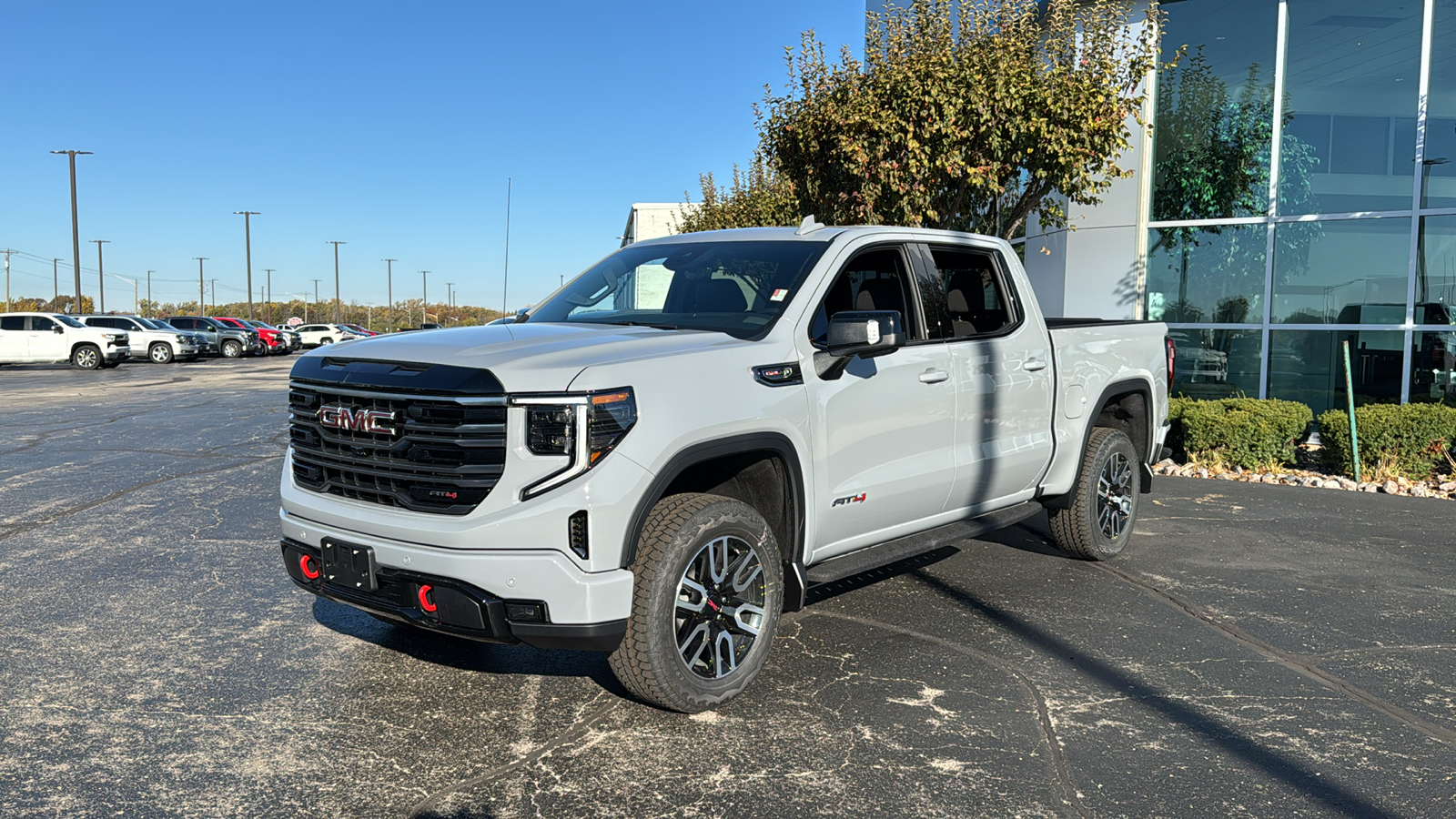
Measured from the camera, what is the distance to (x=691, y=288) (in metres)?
5.20

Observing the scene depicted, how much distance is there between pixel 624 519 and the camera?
3.75 m

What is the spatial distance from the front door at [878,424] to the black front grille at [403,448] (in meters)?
1.43

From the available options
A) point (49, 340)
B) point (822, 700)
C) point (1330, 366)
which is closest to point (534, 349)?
point (822, 700)

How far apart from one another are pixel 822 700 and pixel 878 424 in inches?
48.9

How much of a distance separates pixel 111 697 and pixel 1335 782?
15.2ft

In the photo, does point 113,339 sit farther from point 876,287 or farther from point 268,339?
point 876,287

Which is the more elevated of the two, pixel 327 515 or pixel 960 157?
pixel 960 157

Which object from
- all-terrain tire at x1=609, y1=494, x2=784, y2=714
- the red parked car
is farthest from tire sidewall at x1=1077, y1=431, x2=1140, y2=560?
the red parked car

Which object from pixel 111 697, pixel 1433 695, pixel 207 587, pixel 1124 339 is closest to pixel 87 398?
pixel 207 587

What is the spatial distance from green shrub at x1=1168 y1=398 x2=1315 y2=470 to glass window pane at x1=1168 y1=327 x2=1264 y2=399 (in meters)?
2.55

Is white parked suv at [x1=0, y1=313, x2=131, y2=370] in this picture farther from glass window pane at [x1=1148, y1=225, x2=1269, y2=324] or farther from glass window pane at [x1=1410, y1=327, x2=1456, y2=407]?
glass window pane at [x1=1410, y1=327, x2=1456, y2=407]

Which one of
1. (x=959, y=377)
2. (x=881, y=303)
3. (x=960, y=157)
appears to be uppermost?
(x=960, y=157)

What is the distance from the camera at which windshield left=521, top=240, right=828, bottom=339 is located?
15.7ft

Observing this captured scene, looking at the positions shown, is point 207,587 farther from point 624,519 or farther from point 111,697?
point 624,519
